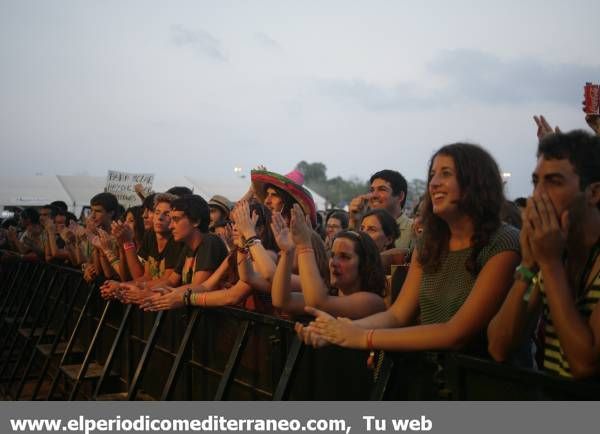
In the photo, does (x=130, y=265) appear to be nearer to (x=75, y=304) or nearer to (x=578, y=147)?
(x=75, y=304)

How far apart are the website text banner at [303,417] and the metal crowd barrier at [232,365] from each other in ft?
0.18

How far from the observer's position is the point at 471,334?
8.24ft

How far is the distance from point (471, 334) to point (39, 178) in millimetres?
26255

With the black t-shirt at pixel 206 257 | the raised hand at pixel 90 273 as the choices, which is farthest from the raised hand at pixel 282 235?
the raised hand at pixel 90 273

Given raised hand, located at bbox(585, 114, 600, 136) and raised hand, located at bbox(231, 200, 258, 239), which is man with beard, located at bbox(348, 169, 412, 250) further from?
raised hand, located at bbox(585, 114, 600, 136)

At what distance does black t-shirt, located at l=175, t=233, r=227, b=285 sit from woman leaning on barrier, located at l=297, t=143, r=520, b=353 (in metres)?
2.22

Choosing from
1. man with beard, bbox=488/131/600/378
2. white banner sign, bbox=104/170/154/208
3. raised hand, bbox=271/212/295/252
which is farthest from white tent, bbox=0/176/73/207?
man with beard, bbox=488/131/600/378

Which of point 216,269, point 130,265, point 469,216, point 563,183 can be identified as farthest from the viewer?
point 130,265

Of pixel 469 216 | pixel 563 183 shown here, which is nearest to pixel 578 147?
pixel 563 183

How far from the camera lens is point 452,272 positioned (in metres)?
2.76

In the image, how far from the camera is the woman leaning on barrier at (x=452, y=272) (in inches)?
99.3

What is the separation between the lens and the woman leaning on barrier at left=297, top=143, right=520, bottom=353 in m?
2.52

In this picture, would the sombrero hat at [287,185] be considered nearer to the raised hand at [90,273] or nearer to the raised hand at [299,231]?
the raised hand at [299,231]

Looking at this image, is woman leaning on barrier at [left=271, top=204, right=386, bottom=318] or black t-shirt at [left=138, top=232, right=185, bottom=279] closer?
woman leaning on barrier at [left=271, top=204, right=386, bottom=318]
